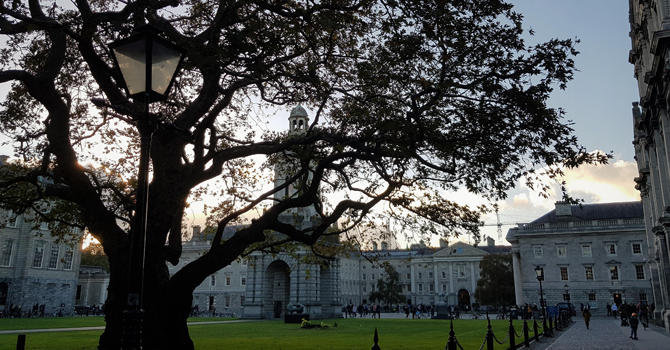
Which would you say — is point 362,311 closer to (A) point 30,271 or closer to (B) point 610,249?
(B) point 610,249

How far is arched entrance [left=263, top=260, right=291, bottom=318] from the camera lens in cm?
5297

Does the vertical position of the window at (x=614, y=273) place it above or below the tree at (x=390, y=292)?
above

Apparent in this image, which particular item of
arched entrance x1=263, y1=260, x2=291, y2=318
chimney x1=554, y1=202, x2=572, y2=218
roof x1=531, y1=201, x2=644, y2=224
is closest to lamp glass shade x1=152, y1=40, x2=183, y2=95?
arched entrance x1=263, y1=260, x2=291, y2=318

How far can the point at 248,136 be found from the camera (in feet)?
58.5

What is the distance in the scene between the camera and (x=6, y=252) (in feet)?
182

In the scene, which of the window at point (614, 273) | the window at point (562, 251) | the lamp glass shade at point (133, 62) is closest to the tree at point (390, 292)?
the window at point (562, 251)

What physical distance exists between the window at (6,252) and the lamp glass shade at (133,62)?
6138cm

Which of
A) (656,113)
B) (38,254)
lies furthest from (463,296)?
(656,113)

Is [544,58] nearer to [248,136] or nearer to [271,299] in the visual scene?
[248,136]

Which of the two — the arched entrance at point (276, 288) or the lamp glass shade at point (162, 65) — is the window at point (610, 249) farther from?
the lamp glass shade at point (162, 65)

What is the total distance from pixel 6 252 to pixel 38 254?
3.26m

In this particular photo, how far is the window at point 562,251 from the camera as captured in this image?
64.2 metres

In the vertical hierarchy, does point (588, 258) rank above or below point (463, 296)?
above

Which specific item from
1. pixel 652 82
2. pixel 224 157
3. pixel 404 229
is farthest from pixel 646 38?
pixel 224 157
